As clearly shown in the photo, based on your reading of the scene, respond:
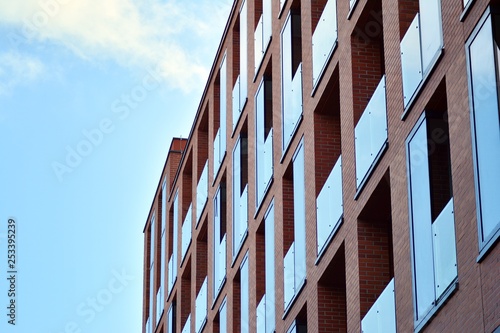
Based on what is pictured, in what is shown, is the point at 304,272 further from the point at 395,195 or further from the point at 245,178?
the point at 245,178

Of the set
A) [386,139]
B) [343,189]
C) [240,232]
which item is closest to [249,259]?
[240,232]

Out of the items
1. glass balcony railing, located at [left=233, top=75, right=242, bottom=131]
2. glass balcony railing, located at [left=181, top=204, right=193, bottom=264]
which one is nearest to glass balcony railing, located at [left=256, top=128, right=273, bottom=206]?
glass balcony railing, located at [left=233, top=75, right=242, bottom=131]

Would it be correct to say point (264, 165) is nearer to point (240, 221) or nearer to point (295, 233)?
point (240, 221)

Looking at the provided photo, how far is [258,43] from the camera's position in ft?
112

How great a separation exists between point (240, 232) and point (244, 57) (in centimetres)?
506


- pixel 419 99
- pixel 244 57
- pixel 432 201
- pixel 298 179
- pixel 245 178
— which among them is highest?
pixel 244 57

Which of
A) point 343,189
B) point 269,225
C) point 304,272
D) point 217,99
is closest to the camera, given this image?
point 343,189

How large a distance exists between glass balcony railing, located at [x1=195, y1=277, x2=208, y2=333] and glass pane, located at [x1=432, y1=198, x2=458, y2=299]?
61.7 feet

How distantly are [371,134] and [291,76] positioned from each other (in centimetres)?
679

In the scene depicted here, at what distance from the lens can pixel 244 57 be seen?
35.8 metres

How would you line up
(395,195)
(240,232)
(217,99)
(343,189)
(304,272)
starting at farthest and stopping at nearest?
(217,99)
(240,232)
(304,272)
(343,189)
(395,195)

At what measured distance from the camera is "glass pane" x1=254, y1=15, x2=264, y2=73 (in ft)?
110

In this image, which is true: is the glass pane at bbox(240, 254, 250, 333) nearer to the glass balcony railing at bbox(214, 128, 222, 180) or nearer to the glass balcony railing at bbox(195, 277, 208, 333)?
the glass balcony railing at bbox(195, 277, 208, 333)

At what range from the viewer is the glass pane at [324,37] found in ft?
87.4
